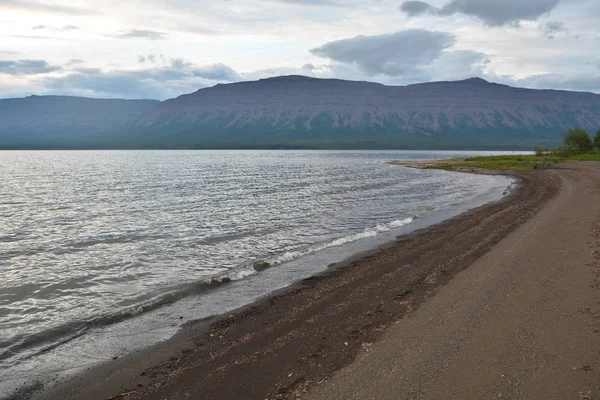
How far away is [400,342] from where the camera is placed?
9.44 m

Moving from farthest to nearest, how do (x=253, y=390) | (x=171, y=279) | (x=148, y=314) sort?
(x=171, y=279), (x=148, y=314), (x=253, y=390)

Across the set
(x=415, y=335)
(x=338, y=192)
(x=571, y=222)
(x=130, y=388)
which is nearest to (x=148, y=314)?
(x=130, y=388)

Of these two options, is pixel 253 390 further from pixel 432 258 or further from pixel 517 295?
pixel 432 258

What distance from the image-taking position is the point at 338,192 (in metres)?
50.7

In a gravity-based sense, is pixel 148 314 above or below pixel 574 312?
below

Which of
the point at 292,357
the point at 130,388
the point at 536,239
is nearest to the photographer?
the point at 130,388

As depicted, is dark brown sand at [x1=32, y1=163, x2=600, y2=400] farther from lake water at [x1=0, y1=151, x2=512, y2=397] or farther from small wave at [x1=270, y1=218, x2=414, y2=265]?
small wave at [x1=270, y1=218, x2=414, y2=265]

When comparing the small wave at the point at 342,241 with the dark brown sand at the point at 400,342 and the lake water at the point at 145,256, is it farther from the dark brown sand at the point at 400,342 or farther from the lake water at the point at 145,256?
the dark brown sand at the point at 400,342

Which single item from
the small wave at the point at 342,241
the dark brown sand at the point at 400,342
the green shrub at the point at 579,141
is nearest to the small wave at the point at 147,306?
the small wave at the point at 342,241

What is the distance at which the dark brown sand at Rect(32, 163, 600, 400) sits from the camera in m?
7.67

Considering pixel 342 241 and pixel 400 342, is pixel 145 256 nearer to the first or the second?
pixel 342 241

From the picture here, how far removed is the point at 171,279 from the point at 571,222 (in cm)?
2180

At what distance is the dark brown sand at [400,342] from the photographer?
767 cm

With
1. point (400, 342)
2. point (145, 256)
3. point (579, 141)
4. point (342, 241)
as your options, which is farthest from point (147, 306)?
point (579, 141)
